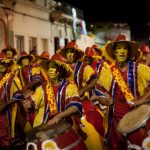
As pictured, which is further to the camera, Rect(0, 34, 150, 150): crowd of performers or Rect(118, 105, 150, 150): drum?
Rect(0, 34, 150, 150): crowd of performers

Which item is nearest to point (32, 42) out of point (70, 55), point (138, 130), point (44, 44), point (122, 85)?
point (44, 44)

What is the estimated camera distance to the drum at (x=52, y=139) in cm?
523

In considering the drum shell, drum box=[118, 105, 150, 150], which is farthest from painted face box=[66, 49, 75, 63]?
the drum shell

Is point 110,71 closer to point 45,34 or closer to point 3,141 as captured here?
point 3,141

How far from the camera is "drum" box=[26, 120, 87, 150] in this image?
5.23 metres

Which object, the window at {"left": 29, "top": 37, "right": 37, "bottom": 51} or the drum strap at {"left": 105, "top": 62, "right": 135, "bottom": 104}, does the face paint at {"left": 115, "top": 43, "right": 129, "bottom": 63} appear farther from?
the window at {"left": 29, "top": 37, "right": 37, "bottom": 51}

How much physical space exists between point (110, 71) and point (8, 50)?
7.66 m

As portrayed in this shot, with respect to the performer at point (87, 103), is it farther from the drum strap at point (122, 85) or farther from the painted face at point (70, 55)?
the drum strap at point (122, 85)

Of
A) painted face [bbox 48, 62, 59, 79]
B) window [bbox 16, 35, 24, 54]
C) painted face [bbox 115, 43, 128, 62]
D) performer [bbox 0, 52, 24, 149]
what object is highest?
window [bbox 16, 35, 24, 54]

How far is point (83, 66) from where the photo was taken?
30.5 feet

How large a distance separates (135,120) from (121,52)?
1638 millimetres

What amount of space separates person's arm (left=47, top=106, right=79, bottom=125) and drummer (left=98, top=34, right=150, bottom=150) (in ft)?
3.17

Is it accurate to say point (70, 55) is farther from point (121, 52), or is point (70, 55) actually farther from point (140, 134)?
point (140, 134)

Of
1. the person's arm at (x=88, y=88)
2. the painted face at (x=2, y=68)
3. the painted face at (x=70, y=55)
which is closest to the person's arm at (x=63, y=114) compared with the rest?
the person's arm at (x=88, y=88)
